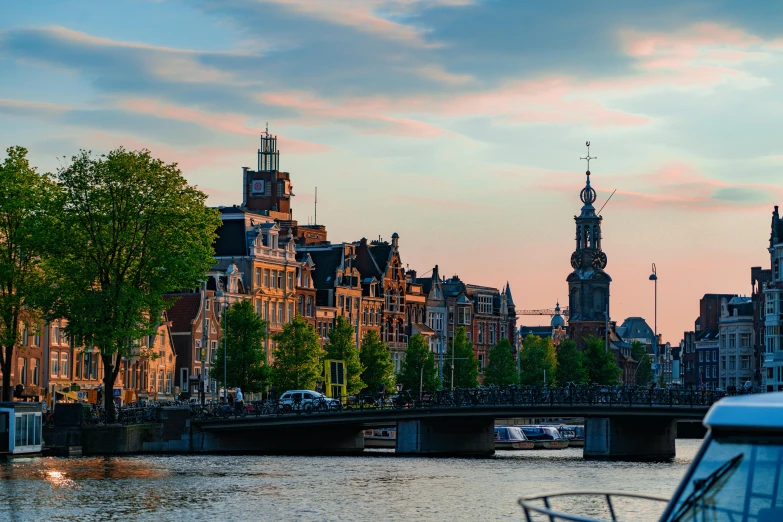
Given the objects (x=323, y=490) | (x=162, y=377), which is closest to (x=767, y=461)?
(x=323, y=490)

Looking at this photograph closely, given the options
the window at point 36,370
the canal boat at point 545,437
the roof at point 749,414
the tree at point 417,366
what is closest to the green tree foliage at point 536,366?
the tree at point 417,366

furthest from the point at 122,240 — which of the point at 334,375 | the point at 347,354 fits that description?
the point at 347,354

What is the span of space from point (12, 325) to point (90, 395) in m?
21.8

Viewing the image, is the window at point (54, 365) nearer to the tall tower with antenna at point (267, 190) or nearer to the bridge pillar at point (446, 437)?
the bridge pillar at point (446, 437)

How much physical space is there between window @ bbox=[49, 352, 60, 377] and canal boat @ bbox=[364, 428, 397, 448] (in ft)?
73.8

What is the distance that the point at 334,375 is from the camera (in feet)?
389

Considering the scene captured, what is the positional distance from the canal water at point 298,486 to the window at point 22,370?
79.9 ft

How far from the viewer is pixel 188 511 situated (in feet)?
160

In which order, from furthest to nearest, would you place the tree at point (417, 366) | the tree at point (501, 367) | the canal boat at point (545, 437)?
the tree at point (501, 367), the tree at point (417, 366), the canal boat at point (545, 437)

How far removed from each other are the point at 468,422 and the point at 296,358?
2236 centimetres

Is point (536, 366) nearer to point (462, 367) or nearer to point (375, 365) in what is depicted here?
point (462, 367)

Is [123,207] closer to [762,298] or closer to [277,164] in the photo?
[762,298]

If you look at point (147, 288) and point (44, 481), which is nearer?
point (44, 481)

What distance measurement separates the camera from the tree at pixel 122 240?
3132 inches
